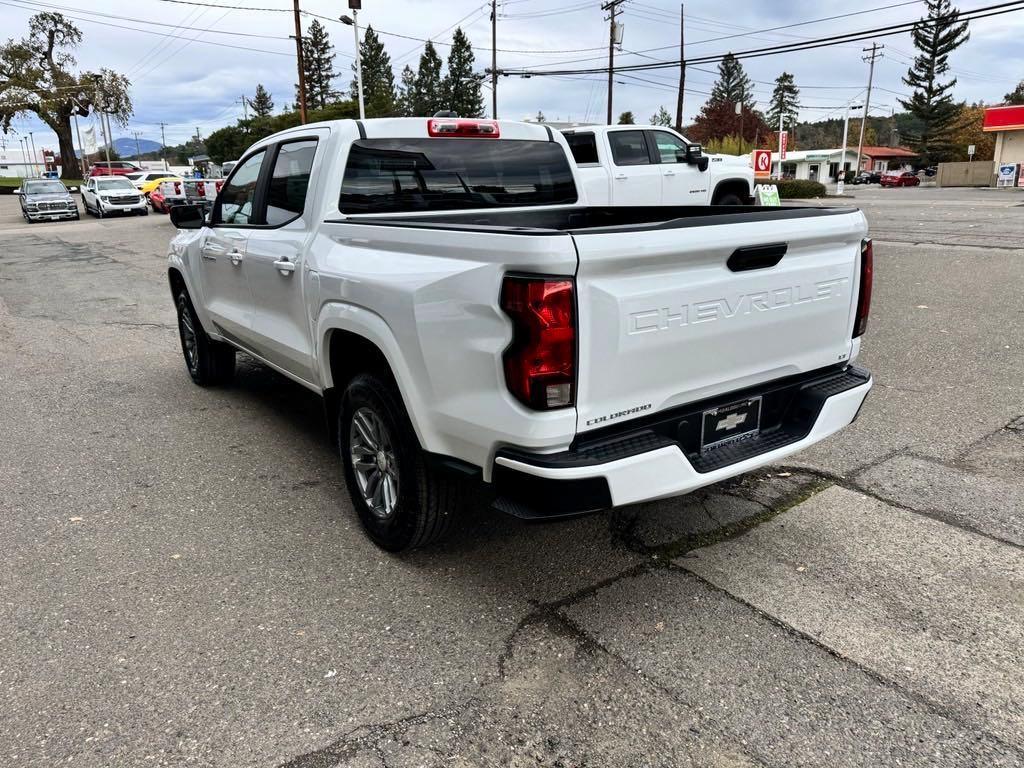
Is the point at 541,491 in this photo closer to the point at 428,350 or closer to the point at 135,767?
the point at 428,350

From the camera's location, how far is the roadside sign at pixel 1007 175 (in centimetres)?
4503

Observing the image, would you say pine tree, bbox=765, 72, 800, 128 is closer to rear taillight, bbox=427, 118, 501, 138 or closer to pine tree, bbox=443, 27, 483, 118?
pine tree, bbox=443, 27, 483, 118

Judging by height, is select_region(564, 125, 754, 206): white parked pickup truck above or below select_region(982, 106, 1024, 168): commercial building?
below

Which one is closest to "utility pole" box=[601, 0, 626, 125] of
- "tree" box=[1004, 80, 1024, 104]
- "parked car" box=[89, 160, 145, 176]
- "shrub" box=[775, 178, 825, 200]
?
"shrub" box=[775, 178, 825, 200]

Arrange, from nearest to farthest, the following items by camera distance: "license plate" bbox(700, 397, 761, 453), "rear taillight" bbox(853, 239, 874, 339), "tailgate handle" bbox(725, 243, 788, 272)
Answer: "tailgate handle" bbox(725, 243, 788, 272) → "license plate" bbox(700, 397, 761, 453) → "rear taillight" bbox(853, 239, 874, 339)

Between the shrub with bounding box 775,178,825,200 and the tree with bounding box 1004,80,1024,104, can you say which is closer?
the shrub with bounding box 775,178,825,200

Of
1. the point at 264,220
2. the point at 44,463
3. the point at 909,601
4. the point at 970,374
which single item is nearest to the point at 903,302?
the point at 970,374

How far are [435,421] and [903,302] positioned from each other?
302 inches

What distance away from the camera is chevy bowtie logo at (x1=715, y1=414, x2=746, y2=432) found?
3021 mm

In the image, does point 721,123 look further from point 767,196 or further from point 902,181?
point 767,196

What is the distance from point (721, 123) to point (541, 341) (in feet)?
304

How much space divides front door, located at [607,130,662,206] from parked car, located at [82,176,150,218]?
78.3ft

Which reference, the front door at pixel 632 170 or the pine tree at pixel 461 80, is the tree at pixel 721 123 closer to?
the pine tree at pixel 461 80

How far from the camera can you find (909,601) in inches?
123
